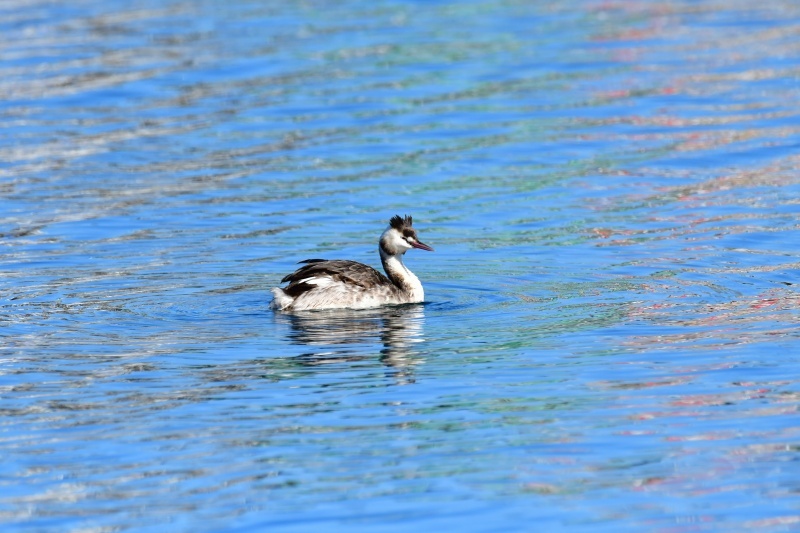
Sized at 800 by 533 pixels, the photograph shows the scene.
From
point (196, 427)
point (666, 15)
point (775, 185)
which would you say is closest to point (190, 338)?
point (196, 427)

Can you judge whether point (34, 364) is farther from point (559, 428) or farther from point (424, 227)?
point (424, 227)

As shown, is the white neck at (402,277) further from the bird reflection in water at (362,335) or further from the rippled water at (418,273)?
the rippled water at (418,273)

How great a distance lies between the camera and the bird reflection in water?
13.3 metres

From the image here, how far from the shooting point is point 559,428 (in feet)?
36.7

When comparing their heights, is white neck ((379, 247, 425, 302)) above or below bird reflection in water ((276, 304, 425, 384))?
above

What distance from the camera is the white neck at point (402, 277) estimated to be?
1597 centimetres

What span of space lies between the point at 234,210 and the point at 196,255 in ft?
8.91

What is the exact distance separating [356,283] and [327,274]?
1.17ft

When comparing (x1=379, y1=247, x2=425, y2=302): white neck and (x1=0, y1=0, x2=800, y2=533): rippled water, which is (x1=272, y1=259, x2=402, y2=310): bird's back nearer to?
(x1=379, y1=247, x2=425, y2=302): white neck

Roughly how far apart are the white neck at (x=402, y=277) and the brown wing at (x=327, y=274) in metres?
0.39

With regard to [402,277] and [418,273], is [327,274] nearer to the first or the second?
[402,277]

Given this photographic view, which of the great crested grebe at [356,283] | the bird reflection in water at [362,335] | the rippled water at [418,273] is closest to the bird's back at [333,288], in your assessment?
the great crested grebe at [356,283]

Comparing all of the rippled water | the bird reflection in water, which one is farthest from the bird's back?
the rippled water

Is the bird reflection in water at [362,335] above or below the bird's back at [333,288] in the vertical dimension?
below
